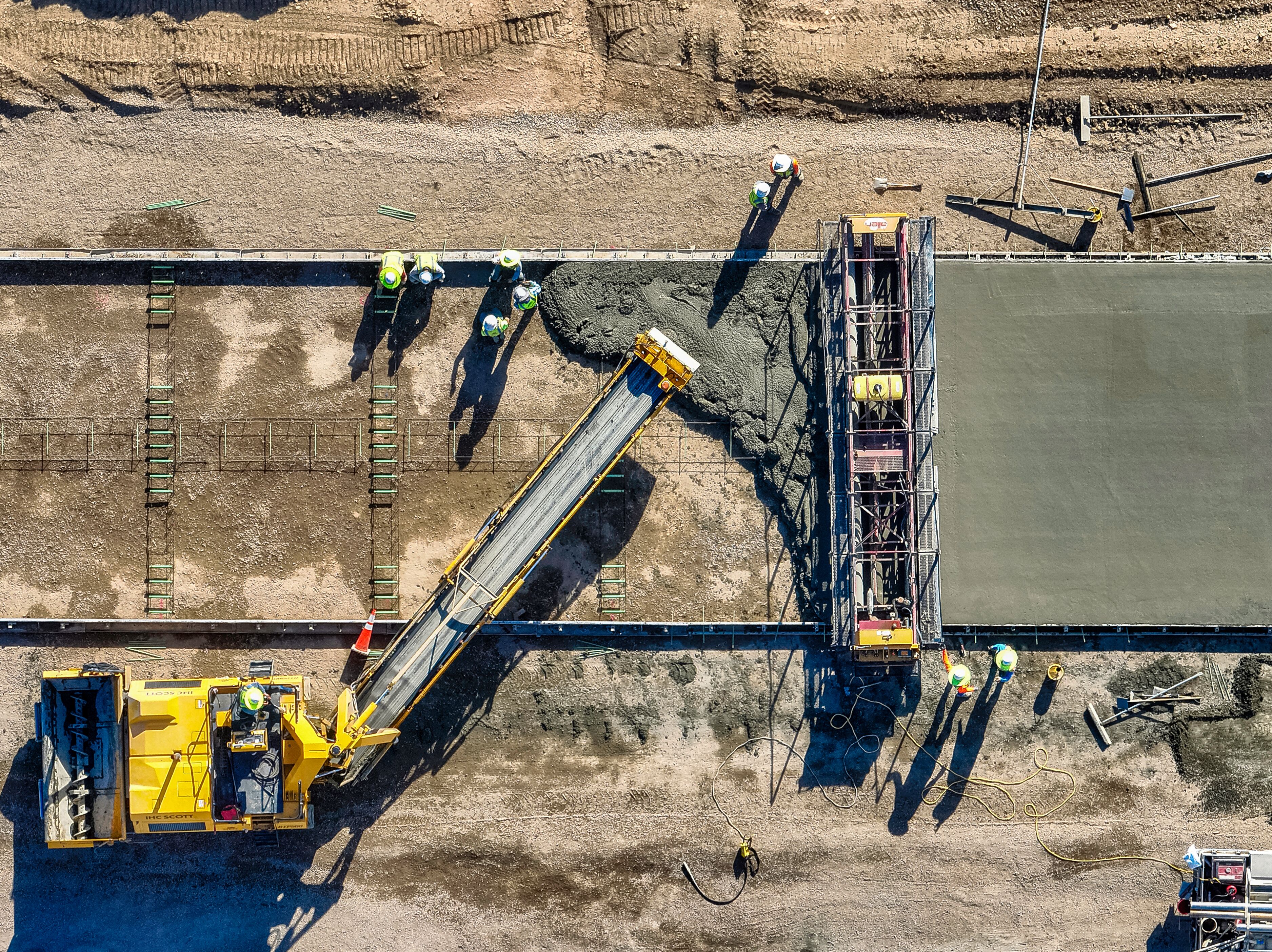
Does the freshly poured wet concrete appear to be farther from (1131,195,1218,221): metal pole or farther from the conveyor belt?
the conveyor belt

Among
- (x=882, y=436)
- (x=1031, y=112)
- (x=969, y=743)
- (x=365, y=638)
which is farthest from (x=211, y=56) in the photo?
(x=969, y=743)

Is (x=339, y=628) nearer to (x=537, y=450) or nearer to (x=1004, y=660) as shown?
(x=537, y=450)

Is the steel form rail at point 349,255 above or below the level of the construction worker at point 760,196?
below

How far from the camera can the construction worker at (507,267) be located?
55.5ft

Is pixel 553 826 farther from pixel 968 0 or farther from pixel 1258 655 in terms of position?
pixel 968 0

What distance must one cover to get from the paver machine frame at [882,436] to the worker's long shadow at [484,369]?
222 inches

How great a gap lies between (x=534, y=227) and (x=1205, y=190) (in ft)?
40.5

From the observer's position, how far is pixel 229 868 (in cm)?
1725

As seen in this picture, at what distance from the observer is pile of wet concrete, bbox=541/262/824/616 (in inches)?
679

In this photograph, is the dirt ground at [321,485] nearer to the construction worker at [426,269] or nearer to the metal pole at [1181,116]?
the construction worker at [426,269]

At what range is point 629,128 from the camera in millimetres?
17625

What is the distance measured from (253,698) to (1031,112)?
17.0 metres

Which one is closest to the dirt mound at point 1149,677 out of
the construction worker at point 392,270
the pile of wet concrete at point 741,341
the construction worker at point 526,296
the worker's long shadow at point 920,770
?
the worker's long shadow at point 920,770

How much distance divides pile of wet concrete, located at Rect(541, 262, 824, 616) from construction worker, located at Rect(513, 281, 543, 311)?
196mm
